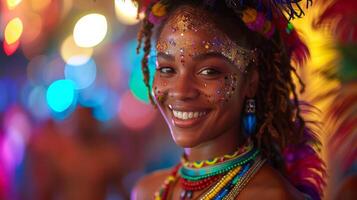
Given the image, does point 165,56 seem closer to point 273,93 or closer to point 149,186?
point 273,93

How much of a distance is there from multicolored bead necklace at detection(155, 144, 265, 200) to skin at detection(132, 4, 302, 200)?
0.03m

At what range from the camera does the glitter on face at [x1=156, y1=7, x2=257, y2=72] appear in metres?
2.14

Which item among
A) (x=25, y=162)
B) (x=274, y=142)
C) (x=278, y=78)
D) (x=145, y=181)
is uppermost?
(x=278, y=78)

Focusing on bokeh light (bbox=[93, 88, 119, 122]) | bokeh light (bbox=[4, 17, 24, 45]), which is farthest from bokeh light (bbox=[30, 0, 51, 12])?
bokeh light (bbox=[93, 88, 119, 122])

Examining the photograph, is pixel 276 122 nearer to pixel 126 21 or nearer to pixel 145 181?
pixel 145 181

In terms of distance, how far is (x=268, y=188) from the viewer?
2.13 m

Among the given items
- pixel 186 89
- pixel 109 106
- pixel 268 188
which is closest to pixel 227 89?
pixel 186 89

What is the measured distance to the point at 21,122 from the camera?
5.31m

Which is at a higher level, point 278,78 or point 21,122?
point 278,78

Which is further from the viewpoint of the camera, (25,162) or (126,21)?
(126,21)

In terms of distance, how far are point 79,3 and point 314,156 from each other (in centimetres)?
367

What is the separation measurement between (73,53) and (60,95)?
2.02ft

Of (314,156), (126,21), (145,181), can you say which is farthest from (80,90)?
(314,156)

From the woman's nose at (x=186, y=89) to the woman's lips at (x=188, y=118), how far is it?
0.07 meters
